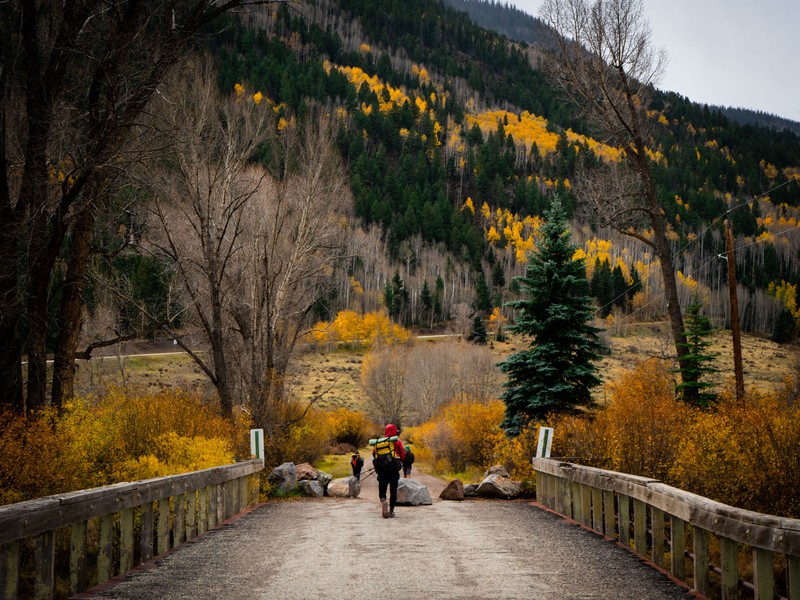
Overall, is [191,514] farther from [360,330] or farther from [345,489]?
[360,330]

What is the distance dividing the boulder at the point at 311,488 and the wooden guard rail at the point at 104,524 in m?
7.14

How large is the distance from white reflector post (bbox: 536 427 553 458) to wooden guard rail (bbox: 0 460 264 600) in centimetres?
662

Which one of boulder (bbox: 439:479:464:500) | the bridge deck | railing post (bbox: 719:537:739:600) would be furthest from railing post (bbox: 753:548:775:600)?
boulder (bbox: 439:479:464:500)

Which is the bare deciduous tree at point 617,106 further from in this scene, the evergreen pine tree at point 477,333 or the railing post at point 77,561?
the evergreen pine tree at point 477,333

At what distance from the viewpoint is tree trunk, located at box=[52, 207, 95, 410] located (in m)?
13.3

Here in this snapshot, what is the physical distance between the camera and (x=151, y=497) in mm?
8203

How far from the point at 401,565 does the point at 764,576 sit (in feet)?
11.5

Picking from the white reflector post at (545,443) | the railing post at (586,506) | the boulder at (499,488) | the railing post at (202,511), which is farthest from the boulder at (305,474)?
the railing post at (586,506)

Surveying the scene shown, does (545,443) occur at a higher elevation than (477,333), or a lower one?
higher

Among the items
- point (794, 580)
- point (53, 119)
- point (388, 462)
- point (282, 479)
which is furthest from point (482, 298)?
point (794, 580)

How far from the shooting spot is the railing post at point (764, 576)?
207 inches

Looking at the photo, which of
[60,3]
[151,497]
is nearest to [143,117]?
[60,3]

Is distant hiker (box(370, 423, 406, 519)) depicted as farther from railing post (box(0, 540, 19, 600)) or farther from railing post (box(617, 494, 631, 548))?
railing post (box(0, 540, 19, 600))

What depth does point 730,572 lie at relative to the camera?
5.95 meters
